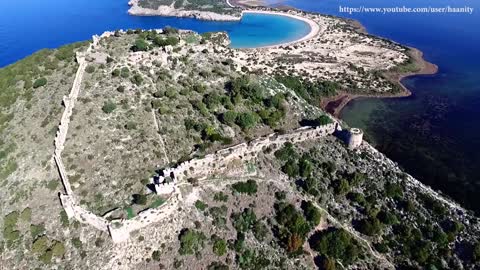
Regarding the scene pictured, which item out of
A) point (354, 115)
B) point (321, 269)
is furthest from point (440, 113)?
point (321, 269)

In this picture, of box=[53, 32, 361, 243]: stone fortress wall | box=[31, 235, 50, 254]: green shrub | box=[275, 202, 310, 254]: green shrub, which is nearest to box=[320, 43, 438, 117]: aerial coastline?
box=[53, 32, 361, 243]: stone fortress wall

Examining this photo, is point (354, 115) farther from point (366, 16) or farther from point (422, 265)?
point (366, 16)

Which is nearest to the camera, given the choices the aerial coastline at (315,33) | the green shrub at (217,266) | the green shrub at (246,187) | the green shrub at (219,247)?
the green shrub at (217,266)

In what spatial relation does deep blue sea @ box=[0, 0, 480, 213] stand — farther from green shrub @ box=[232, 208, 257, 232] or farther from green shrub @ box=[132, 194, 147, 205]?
green shrub @ box=[132, 194, 147, 205]

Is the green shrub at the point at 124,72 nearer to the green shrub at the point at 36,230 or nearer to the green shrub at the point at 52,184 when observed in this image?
the green shrub at the point at 52,184

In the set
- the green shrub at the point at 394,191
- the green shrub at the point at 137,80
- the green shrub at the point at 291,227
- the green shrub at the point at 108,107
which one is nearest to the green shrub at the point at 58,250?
the green shrub at the point at 108,107
